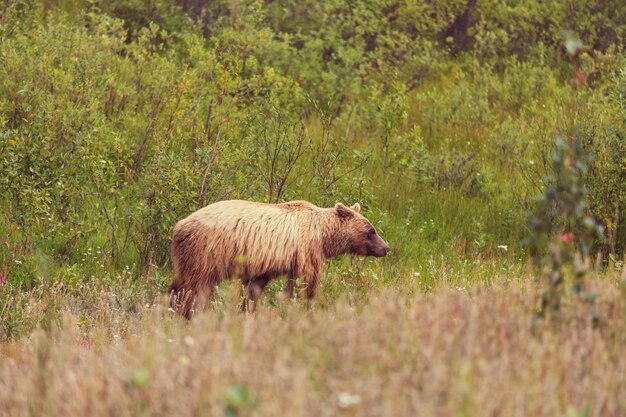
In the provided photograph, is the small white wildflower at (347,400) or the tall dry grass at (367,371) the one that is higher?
the small white wildflower at (347,400)

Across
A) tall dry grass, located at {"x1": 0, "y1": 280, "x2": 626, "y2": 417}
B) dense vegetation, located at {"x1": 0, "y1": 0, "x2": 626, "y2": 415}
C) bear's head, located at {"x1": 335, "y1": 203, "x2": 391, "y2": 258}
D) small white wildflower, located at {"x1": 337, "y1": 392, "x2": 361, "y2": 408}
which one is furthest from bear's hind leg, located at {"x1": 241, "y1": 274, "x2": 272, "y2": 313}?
small white wildflower, located at {"x1": 337, "y1": 392, "x2": 361, "y2": 408}

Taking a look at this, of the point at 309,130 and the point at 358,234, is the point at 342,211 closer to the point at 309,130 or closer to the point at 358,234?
the point at 358,234

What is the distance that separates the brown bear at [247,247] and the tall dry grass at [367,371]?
138 inches

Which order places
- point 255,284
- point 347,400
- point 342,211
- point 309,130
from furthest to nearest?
point 309,130 → point 342,211 → point 255,284 → point 347,400

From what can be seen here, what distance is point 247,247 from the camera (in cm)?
833

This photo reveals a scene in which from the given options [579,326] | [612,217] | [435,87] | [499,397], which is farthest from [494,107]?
[499,397]

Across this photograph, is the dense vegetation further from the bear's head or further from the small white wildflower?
the small white wildflower

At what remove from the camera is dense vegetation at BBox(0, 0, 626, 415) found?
8.70 meters

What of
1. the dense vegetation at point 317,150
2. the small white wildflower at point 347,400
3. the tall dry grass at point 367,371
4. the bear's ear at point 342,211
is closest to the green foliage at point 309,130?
the dense vegetation at point 317,150

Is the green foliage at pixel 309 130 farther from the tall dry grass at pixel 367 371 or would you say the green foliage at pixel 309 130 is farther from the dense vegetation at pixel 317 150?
the tall dry grass at pixel 367 371

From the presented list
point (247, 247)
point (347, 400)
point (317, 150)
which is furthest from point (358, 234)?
point (347, 400)

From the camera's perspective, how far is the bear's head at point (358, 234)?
9328mm

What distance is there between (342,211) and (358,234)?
0.90ft

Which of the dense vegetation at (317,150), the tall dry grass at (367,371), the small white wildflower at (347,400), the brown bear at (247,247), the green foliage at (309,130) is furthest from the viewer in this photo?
the green foliage at (309,130)
